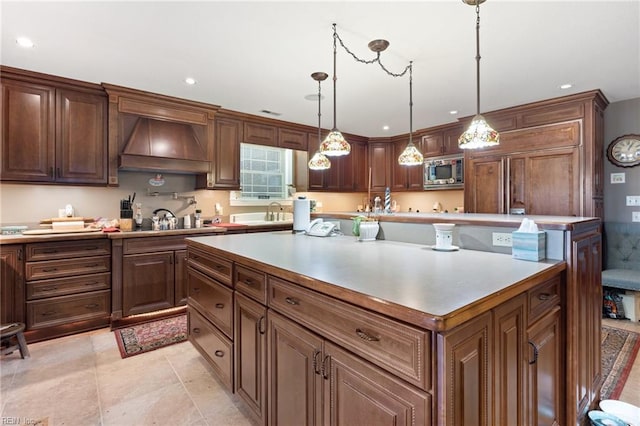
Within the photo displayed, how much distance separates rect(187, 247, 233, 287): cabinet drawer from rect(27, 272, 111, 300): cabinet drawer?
4.27 ft

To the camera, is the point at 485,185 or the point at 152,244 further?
the point at 485,185

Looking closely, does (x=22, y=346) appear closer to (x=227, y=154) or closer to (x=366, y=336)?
(x=227, y=154)

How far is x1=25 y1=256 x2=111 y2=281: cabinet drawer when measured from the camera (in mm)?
2727

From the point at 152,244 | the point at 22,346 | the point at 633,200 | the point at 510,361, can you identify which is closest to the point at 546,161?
the point at 633,200

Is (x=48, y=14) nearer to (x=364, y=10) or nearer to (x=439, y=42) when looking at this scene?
(x=364, y=10)

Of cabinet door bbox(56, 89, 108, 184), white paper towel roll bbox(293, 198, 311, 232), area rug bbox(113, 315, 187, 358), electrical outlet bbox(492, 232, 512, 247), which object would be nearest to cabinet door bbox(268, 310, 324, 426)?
electrical outlet bbox(492, 232, 512, 247)

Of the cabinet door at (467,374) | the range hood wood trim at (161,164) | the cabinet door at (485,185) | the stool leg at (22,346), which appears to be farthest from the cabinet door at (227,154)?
the cabinet door at (467,374)

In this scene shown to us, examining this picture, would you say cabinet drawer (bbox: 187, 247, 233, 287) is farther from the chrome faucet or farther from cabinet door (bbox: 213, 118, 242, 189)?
the chrome faucet

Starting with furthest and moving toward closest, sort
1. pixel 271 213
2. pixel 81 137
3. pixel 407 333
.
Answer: pixel 271 213 → pixel 81 137 → pixel 407 333

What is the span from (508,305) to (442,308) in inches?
16.6

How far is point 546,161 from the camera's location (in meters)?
3.69

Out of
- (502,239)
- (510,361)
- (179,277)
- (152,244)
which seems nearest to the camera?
(510,361)

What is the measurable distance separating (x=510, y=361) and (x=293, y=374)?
84 centimetres

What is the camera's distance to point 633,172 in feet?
12.1
